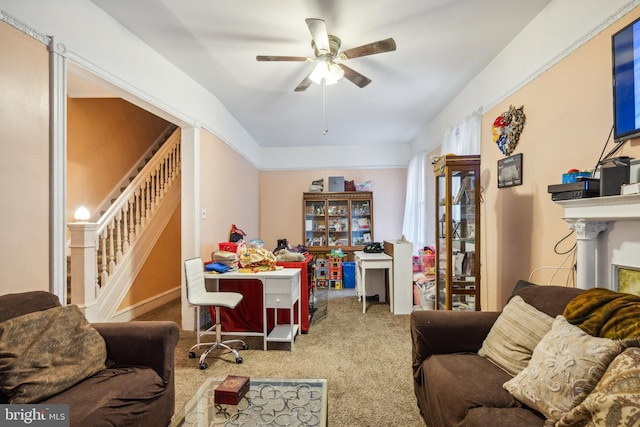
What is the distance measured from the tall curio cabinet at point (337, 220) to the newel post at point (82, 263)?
156 inches

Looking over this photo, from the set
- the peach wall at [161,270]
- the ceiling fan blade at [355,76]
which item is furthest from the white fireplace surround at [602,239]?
the peach wall at [161,270]

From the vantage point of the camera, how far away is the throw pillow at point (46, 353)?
1283mm

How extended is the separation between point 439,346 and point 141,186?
3994mm

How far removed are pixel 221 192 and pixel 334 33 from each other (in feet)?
8.48

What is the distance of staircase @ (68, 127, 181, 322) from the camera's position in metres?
2.97

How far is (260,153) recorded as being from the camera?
6641mm

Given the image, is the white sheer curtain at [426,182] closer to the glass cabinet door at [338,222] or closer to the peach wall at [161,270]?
the glass cabinet door at [338,222]

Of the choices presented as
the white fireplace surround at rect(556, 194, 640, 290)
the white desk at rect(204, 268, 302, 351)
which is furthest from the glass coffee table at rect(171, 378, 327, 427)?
the white fireplace surround at rect(556, 194, 640, 290)

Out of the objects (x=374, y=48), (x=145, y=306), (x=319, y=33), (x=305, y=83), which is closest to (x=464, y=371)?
(x=374, y=48)

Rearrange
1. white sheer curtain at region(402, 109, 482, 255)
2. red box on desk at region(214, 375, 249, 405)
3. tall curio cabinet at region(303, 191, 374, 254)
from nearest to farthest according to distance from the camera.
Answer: red box on desk at region(214, 375, 249, 405) < white sheer curtain at region(402, 109, 482, 255) < tall curio cabinet at region(303, 191, 374, 254)

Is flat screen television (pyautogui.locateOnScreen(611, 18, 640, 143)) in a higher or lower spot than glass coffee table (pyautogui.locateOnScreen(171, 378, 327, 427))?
higher

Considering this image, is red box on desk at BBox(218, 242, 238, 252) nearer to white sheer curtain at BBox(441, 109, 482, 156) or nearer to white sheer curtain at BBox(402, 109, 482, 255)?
white sheer curtain at BBox(402, 109, 482, 255)

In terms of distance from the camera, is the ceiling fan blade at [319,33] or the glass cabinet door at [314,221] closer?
the ceiling fan blade at [319,33]

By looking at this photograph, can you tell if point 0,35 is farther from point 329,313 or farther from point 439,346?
point 329,313
